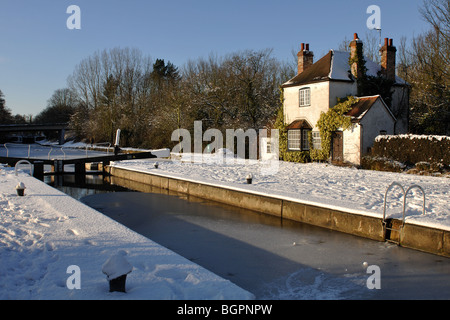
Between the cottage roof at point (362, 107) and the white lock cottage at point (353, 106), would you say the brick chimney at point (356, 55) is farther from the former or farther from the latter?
the cottage roof at point (362, 107)

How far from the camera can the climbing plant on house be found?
21.3 m

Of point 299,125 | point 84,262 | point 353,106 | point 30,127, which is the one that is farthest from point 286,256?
point 30,127

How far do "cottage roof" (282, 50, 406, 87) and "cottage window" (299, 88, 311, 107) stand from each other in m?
0.53

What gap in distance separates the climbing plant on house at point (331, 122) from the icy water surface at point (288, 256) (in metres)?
11.1

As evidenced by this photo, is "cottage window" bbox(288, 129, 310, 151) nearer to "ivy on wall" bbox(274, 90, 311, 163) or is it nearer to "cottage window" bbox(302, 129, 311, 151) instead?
"cottage window" bbox(302, 129, 311, 151)

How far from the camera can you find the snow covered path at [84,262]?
4586mm

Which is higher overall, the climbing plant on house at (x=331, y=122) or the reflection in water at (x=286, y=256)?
the climbing plant on house at (x=331, y=122)

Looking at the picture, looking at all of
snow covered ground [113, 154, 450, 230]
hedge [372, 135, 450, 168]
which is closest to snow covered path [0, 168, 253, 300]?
snow covered ground [113, 154, 450, 230]

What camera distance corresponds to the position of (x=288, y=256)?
804cm

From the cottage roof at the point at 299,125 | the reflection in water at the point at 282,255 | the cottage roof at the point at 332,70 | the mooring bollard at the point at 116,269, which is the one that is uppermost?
the cottage roof at the point at 332,70

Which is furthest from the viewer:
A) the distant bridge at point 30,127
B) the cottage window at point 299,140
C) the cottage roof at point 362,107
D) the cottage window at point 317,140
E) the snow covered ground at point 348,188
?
the distant bridge at point 30,127

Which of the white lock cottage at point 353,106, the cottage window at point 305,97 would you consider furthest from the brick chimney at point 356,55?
the cottage window at point 305,97

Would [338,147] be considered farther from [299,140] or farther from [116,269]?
[116,269]
